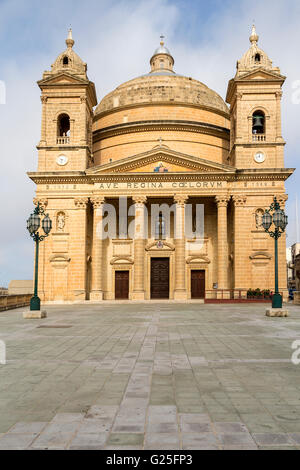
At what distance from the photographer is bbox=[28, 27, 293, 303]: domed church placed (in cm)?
3622

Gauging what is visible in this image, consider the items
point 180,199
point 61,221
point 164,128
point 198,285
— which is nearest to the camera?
point 180,199

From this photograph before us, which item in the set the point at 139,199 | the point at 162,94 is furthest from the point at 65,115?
the point at 162,94

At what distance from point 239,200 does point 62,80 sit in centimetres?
1995

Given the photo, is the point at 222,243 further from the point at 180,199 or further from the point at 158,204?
the point at 158,204

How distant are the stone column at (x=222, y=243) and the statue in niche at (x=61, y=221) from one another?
45.7 ft

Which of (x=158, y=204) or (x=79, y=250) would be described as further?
(x=158, y=204)

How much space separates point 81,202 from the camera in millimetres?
37375

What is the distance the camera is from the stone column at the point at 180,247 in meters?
35.6

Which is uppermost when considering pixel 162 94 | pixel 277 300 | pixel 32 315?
pixel 162 94

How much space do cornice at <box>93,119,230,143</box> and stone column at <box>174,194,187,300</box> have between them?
32.9 ft

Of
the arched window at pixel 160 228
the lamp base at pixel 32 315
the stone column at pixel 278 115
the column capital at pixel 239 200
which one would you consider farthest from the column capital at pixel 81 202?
the lamp base at pixel 32 315

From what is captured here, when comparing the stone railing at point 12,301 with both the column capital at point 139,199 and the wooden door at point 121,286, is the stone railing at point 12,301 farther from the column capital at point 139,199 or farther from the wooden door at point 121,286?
the column capital at point 139,199

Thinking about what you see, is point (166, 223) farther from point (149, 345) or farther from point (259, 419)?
point (259, 419)

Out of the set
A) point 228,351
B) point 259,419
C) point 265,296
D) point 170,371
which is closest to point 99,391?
point 170,371
